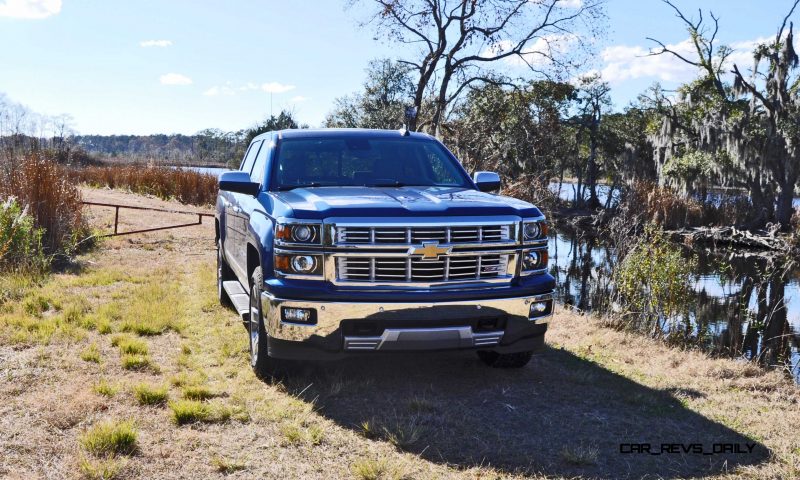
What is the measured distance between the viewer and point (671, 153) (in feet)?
110

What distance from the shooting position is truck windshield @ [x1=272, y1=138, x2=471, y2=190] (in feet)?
19.6

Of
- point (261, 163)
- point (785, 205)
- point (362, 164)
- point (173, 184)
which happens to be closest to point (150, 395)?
point (261, 163)

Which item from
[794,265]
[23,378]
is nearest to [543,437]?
[23,378]

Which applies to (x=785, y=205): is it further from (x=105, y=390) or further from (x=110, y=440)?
(x=110, y=440)

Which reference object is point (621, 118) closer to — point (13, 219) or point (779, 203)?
point (779, 203)

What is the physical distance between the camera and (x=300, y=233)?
4.76m

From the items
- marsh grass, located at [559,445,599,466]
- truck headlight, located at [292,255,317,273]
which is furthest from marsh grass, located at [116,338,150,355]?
marsh grass, located at [559,445,599,466]

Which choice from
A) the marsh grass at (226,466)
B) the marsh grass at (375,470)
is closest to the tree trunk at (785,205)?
the marsh grass at (375,470)

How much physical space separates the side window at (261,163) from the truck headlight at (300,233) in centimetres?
129

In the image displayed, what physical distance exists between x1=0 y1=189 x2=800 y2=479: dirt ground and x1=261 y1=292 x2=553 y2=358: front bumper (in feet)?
1.62

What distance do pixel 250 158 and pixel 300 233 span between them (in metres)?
3.24

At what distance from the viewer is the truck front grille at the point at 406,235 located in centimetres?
469

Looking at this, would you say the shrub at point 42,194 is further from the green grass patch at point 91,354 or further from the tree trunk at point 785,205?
the tree trunk at point 785,205

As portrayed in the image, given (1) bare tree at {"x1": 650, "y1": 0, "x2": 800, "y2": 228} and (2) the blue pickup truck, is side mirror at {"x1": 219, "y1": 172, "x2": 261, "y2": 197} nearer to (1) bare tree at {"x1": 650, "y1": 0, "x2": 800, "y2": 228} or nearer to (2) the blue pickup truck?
(2) the blue pickup truck
